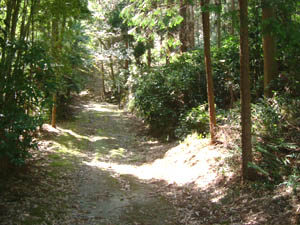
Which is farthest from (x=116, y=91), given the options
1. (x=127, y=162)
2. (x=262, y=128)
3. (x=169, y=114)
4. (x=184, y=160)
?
(x=262, y=128)

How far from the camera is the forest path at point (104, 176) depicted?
5914 millimetres

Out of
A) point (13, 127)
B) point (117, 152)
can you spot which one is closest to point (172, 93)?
point (117, 152)

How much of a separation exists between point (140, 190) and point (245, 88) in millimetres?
3810

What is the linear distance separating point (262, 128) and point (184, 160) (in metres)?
2.81

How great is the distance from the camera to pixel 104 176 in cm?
849

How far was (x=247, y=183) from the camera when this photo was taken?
6027 mm

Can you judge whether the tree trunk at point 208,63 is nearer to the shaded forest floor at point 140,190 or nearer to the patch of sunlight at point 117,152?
the shaded forest floor at point 140,190

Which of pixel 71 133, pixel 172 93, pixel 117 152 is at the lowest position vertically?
pixel 117 152

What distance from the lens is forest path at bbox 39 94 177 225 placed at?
5.91m

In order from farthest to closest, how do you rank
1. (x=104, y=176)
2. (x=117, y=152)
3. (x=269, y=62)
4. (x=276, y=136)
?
(x=117, y=152) < (x=104, y=176) < (x=269, y=62) < (x=276, y=136)

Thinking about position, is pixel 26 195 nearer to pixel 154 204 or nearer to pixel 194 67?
pixel 154 204

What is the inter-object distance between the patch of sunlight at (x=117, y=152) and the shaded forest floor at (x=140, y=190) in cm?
4

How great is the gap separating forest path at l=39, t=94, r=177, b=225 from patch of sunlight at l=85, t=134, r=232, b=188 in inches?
13.7

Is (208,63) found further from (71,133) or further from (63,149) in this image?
(71,133)
